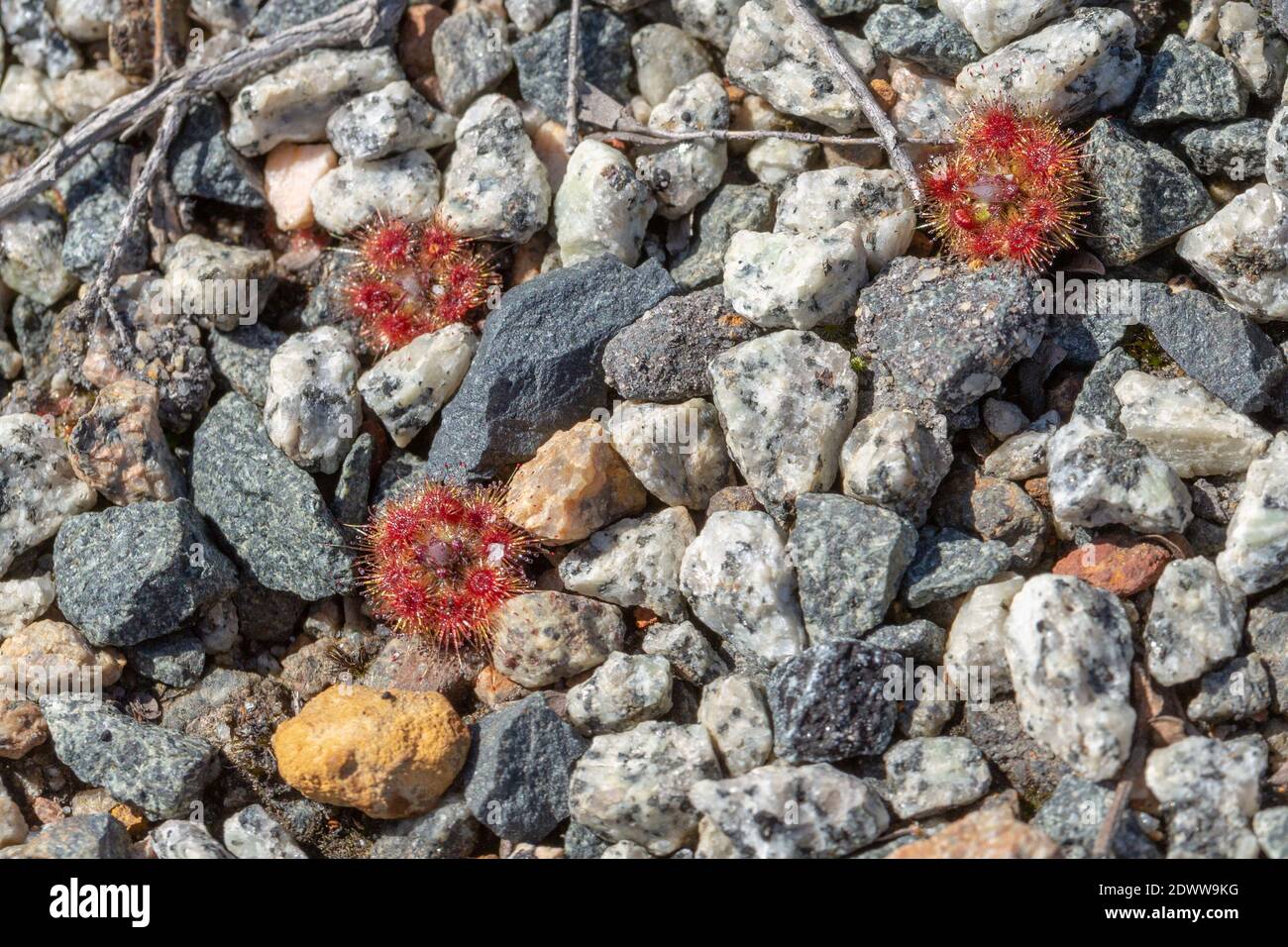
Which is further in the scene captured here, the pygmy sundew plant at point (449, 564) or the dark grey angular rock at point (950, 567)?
the pygmy sundew plant at point (449, 564)

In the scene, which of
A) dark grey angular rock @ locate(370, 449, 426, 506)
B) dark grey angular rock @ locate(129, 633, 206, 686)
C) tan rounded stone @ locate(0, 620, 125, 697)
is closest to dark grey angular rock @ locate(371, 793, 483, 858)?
dark grey angular rock @ locate(129, 633, 206, 686)

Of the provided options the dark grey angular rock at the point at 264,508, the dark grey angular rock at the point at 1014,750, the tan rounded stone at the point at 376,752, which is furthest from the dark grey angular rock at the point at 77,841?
the dark grey angular rock at the point at 1014,750

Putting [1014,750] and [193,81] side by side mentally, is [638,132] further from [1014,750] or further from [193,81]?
[1014,750]

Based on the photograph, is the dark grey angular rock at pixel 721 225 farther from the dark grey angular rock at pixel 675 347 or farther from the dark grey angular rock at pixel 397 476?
the dark grey angular rock at pixel 397 476

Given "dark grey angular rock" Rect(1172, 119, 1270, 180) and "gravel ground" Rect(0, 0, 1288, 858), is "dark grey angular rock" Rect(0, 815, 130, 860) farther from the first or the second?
"dark grey angular rock" Rect(1172, 119, 1270, 180)

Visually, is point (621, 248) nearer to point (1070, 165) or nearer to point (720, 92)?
point (720, 92)

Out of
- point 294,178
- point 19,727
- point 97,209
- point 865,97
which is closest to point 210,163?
point 294,178
